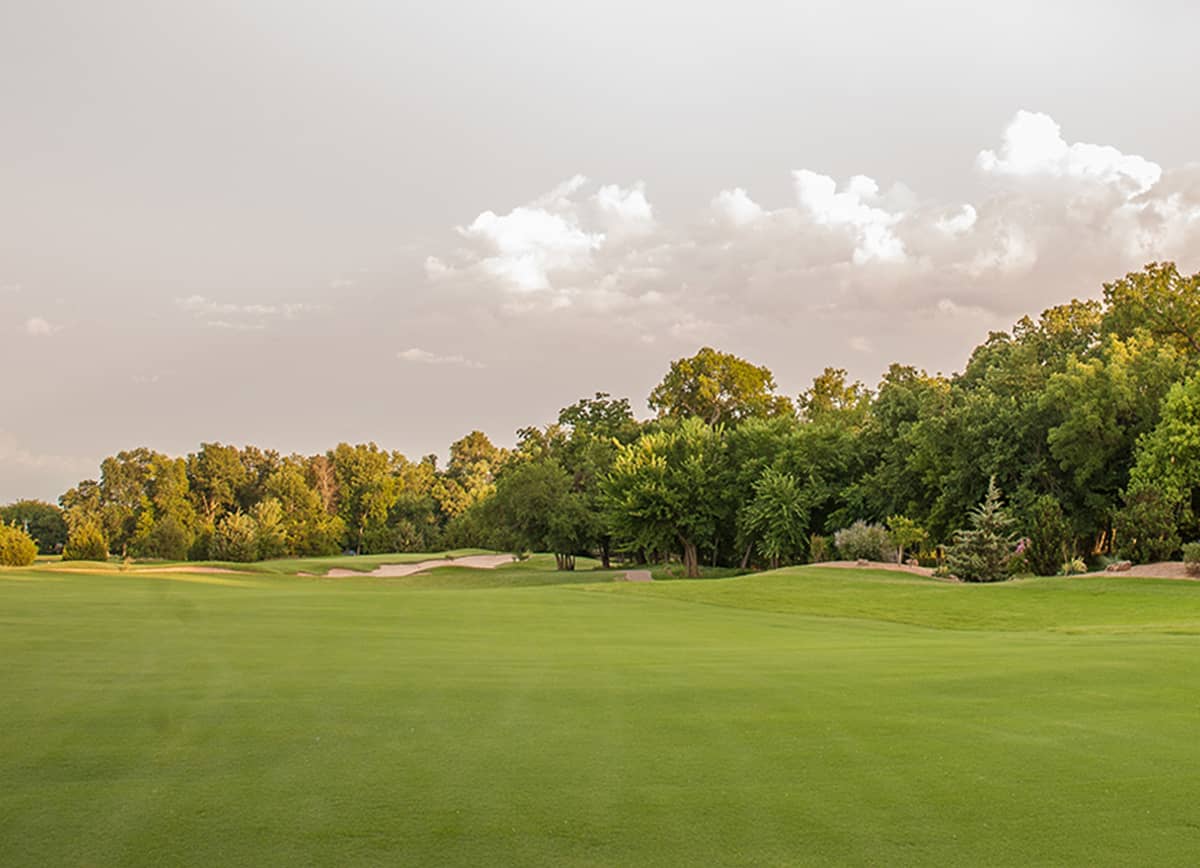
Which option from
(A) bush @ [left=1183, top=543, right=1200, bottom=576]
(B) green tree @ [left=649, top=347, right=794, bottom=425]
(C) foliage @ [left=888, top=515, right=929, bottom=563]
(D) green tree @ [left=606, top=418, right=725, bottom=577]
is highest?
(B) green tree @ [left=649, top=347, right=794, bottom=425]

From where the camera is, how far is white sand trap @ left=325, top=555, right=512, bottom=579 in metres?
60.0

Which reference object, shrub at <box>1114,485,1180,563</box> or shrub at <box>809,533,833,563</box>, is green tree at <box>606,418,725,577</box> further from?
shrub at <box>1114,485,1180,563</box>

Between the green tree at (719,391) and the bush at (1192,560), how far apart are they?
46.4m

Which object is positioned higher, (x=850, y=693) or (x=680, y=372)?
(x=680, y=372)

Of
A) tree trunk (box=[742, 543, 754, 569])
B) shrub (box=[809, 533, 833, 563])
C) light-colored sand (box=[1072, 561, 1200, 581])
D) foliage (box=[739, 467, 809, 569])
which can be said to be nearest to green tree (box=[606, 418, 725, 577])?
tree trunk (box=[742, 543, 754, 569])

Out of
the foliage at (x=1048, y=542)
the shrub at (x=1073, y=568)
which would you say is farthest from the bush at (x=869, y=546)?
the shrub at (x=1073, y=568)

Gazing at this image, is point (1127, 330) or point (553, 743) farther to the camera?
point (1127, 330)

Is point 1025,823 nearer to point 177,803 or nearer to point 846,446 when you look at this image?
point 177,803

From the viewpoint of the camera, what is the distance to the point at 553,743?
298 inches

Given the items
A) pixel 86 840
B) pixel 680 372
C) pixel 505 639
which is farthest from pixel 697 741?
pixel 680 372

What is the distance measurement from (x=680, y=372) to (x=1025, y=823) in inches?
2818

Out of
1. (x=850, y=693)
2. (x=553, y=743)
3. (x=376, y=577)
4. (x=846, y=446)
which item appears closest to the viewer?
(x=553, y=743)

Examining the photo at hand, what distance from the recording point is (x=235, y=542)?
78.4 metres

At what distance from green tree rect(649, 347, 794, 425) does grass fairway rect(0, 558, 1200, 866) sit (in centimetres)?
6046
